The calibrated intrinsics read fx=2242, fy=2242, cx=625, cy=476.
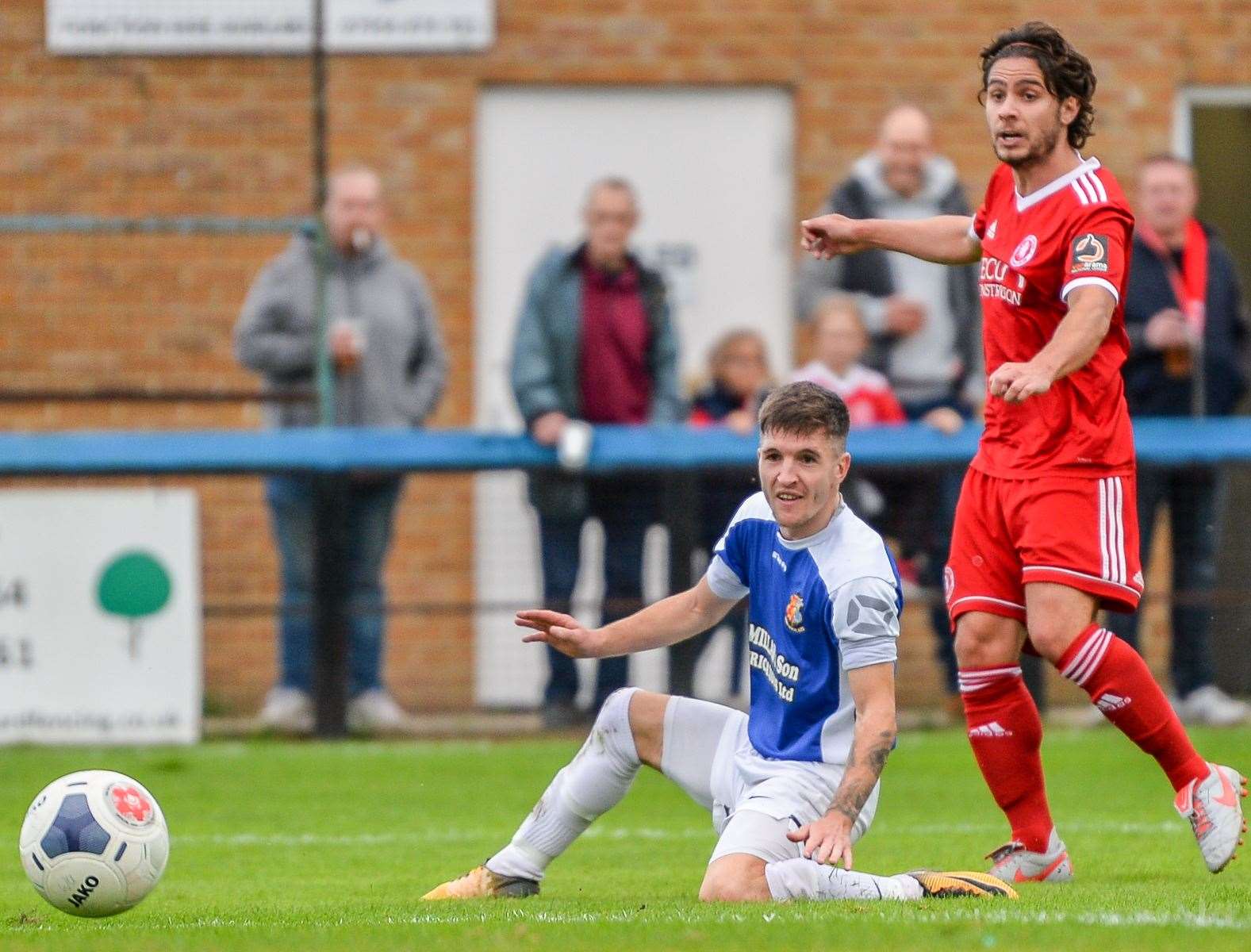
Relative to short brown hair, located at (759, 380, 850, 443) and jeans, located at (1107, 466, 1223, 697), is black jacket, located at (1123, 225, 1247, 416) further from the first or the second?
short brown hair, located at (759, 380, 850, 443)

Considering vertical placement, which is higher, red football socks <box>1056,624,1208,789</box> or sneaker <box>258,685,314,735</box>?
red football socks <box>1056,624,1208,789</box>

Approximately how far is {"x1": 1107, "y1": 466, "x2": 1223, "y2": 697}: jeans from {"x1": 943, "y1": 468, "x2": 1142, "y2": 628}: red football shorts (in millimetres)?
4328

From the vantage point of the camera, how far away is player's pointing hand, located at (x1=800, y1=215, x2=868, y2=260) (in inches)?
247

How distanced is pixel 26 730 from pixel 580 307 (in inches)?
125

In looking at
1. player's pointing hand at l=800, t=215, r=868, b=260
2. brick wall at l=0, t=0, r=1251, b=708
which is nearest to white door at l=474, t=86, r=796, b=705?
brick wall at l=0, t=0, r=1251, b=708

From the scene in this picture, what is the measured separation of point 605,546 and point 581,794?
4797 mm

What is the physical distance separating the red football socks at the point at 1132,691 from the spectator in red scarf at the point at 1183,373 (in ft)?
14.2

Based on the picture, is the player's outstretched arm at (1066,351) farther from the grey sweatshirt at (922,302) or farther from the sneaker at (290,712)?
the sneaker at (290,712)

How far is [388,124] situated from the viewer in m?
12.8

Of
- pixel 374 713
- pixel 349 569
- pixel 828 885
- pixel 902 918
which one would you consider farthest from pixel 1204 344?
pixel 902 918

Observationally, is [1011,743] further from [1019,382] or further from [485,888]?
[485,888]

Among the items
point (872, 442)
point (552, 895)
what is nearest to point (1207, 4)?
point (872, 442)

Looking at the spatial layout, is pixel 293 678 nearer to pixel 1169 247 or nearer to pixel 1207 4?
pixel 1169 247

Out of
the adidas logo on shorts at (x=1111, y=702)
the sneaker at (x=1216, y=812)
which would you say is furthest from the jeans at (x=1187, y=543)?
the sneaker at (x=1216, y=812)
